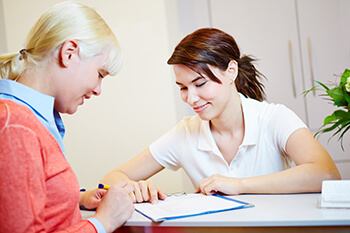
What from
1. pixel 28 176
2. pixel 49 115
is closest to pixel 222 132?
pixel 49 115

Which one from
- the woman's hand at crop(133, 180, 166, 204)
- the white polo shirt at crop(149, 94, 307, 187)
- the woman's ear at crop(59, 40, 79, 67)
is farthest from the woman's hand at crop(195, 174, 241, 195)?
the woman's ear at crop(59, 40, 79, 67)

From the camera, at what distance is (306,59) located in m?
2.59

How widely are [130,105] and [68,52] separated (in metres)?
1.74

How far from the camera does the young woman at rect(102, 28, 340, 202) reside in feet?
A: 4.76

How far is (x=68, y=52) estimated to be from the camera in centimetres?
93

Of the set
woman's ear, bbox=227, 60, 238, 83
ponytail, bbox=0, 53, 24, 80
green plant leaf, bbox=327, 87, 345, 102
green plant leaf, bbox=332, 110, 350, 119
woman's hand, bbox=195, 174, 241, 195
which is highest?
ponytail, bbox=0, 53, 24, 80

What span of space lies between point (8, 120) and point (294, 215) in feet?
2.15

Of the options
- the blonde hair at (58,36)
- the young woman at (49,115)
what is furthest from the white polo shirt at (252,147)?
the blonde hair at (58,36)

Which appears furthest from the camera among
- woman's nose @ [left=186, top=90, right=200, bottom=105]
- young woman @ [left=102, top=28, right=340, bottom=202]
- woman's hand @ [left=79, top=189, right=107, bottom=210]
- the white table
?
woman's nose @ [left=186, top=90, right=200, bottom=105]

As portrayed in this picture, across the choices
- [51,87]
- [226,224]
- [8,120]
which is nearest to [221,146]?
[226,224]

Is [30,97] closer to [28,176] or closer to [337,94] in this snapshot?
[28,176]

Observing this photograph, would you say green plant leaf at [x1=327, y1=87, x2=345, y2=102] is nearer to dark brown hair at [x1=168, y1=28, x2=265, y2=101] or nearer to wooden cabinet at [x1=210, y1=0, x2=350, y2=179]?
dark brown hair at [x1=168, y1=28, x2=265, y2=101]

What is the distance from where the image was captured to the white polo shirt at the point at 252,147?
5.08 ft

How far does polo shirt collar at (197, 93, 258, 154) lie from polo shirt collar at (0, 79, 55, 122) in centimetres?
85
